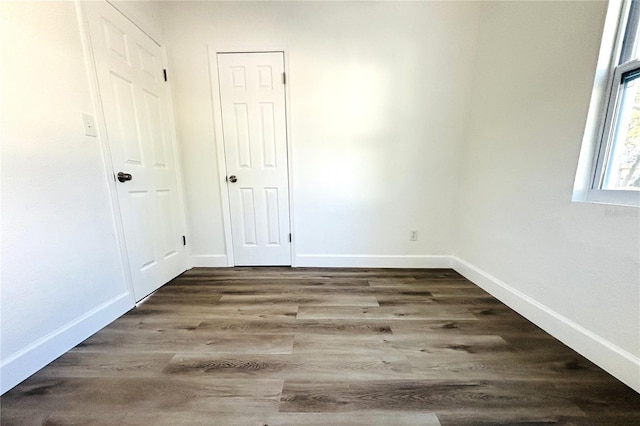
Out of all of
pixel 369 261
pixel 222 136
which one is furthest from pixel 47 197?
pixel 369 261

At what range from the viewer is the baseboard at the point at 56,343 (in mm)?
1045

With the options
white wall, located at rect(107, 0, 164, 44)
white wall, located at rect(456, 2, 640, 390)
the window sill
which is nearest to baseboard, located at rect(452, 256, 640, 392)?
white wall, located at rect(456, 2, 640, 390)

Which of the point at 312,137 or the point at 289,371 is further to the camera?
the point at 312,137

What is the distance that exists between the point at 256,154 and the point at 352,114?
1.00m

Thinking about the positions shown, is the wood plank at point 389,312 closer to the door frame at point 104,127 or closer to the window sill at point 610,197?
the window sill at point 610,197

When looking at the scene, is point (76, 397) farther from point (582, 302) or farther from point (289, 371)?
point (582, 302)

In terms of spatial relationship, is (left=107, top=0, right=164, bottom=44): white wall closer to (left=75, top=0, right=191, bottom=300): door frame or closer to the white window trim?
(left=75, top=0, right=191, bottom=300): door frame

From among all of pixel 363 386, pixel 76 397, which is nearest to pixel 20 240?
pixel 76 397

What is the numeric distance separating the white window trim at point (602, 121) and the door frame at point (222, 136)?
1.99 metres

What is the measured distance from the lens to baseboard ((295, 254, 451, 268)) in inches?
93.5

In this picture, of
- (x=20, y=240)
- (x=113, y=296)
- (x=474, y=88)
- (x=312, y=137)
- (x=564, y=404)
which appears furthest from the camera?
(x=312, y=137)

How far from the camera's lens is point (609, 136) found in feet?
3.86

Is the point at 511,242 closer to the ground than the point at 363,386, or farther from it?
farther from it

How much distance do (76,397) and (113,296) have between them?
0.71 m
